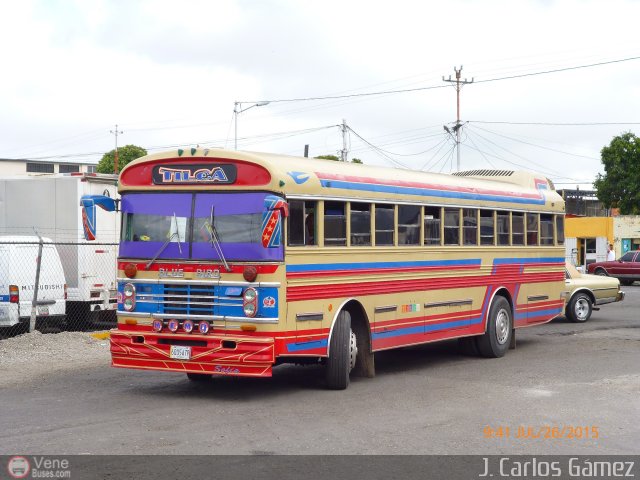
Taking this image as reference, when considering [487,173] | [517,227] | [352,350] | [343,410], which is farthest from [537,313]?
[343,410]

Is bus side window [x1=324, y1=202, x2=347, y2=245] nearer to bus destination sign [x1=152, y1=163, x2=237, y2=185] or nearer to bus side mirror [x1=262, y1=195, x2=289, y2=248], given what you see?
bus side mirror [x1=262, y1=195, x2=289, y2=248]

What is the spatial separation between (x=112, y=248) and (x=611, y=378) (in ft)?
36.1

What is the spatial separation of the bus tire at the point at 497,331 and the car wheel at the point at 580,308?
6.33 m

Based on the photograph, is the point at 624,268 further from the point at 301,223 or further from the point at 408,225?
the point at 301,223

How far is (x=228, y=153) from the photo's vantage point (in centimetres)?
1109

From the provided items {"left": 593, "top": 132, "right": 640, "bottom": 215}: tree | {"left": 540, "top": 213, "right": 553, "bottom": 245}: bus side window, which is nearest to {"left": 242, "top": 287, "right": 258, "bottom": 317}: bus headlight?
{"left": 540, "top": 213, "right": 553, "bottom": 245}: bus side window

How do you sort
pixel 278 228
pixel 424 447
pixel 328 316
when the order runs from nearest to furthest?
pixel 424 447, pixel 278 228, pixel 328 316

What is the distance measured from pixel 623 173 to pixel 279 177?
56320 millimetres

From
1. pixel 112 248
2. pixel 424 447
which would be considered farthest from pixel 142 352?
pixel 112 248

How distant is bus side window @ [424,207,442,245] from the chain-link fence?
697 cm

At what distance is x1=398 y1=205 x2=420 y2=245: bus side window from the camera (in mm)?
13289

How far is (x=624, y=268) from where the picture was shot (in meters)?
40.5

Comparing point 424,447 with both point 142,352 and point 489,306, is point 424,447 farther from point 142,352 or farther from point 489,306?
point 489,306

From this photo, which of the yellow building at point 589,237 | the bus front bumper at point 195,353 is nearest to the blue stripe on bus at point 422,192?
the bus front bumper at point 195,353
